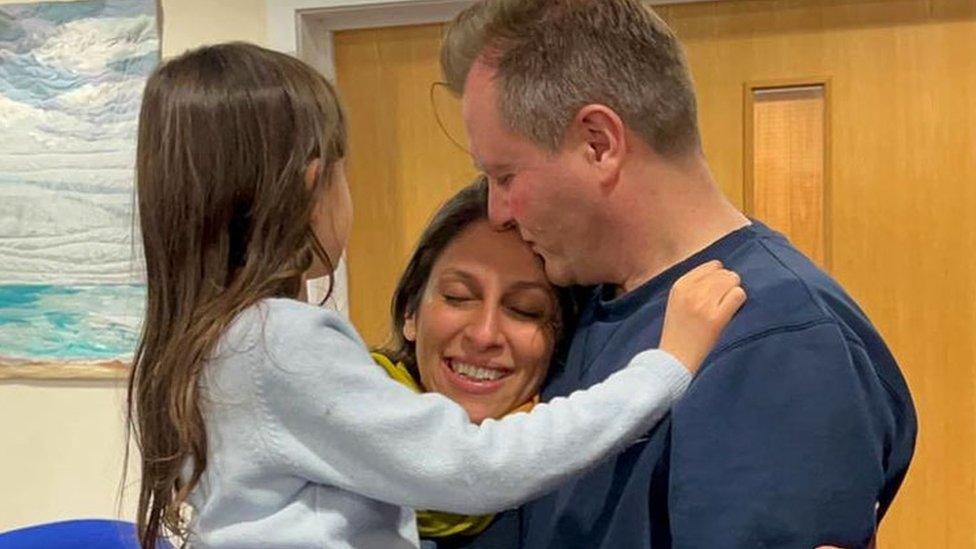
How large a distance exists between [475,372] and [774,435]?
1.34 feet

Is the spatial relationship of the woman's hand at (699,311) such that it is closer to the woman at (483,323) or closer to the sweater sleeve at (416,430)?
the sweater sleeve at (416,430)

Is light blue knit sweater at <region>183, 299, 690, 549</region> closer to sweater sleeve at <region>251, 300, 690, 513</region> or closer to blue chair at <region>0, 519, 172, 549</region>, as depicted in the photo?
sweater sleeve at <region>251, 300, 690, 513</region>

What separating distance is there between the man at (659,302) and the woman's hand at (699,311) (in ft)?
0.05

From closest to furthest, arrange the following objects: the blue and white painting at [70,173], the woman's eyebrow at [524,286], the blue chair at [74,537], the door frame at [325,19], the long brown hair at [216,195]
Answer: the long brown hair at [216,195] → the woman's eyebrow at [524,286] → the blue chair at [74,537] → the door frame at [325,19] → the blue and white painting at [70,173]

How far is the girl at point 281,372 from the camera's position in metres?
0.96

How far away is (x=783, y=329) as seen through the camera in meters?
0.88

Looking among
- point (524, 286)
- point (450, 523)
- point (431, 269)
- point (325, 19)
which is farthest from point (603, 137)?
point (325, 19)

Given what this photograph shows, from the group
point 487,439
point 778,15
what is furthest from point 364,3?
point 487,439

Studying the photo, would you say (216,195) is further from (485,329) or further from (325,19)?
(325,19)

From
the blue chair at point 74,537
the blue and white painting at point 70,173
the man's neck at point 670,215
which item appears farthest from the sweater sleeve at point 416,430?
the blue and white painting at point 70,173

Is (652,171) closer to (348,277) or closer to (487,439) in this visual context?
(487,439)

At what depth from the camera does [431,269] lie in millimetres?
1259

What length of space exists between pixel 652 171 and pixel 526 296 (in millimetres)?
207

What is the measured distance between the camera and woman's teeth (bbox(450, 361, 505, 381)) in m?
1.18
